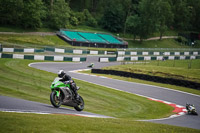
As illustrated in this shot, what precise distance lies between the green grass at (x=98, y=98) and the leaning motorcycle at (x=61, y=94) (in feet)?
5.36

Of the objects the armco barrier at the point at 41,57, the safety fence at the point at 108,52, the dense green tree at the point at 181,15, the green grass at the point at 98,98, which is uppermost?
the dense green tree at the point at 181,15

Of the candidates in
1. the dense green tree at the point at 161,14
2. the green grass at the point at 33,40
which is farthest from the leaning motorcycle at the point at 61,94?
the dense green tree at the point at 161,14

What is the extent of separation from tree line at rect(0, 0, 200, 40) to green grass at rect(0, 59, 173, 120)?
40.9 metres

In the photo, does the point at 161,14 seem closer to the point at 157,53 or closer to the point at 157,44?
the point at 157,44

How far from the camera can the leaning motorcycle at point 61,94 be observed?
38.8 ft

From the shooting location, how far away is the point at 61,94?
12180 millimetres

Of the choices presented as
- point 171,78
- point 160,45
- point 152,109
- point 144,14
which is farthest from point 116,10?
point 152,109

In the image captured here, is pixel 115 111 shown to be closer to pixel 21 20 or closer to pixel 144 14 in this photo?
pixel 21 20

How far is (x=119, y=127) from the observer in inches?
356

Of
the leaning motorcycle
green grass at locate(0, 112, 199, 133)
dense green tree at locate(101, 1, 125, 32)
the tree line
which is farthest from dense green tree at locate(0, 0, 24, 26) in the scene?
green grass at locate(0, 112, 199, 133)

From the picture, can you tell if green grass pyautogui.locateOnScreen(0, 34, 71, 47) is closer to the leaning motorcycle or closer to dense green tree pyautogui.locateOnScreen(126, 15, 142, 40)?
dense green tree pyautogui.locateOnScreen(126, 15, 142, 40)

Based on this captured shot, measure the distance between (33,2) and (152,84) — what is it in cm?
4214

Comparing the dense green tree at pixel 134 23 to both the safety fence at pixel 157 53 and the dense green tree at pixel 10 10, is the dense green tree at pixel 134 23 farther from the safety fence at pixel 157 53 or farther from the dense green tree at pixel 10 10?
the dense green tree at pixel 10 10

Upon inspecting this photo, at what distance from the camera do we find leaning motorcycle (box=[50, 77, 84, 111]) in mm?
11836
